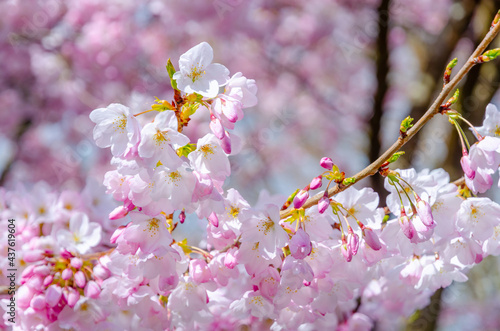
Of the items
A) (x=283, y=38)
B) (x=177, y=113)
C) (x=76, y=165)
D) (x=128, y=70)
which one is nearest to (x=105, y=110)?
(x=177, y=113)

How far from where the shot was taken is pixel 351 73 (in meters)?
6.41

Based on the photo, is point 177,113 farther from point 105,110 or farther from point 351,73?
point 351,73

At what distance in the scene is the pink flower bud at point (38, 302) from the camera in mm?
1334

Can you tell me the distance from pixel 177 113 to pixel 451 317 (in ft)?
18.0

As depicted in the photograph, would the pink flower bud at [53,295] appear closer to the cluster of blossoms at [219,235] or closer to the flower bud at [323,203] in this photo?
the cluster of blossoms at [219,235]

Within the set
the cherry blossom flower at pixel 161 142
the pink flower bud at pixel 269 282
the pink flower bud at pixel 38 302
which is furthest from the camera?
the pink flower bud at pixel 38 302

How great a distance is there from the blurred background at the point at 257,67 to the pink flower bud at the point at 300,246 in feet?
6.38

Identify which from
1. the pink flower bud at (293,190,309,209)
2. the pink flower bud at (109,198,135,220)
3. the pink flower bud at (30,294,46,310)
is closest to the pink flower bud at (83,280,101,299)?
the pink flower bud at (30,294,46,310)

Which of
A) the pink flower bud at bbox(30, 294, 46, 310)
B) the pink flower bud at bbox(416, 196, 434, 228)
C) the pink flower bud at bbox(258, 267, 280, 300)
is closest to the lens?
the pink flower bud at bbox(416, 196, 434, 228)

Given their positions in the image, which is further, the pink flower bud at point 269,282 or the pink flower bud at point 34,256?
the pink flower bud at point 34,256

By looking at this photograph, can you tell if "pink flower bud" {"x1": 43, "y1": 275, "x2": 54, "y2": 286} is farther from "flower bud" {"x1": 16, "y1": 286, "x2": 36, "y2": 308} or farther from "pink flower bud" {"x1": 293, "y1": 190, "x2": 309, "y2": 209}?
"pink flower bud" {"x1": 293, "y1": 190, "x2": 309, "y2": 209}

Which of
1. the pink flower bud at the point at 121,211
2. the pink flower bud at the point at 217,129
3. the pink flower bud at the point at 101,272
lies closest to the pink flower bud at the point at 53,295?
the pink flower bud at the point at 101,272

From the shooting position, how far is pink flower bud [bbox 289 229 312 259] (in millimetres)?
1104

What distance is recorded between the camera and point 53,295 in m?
1.33
